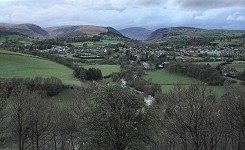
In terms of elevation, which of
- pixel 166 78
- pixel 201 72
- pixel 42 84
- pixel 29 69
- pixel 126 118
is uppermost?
pixel 126 118

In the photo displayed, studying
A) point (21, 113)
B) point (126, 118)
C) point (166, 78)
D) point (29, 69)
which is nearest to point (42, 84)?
point (29, 69)

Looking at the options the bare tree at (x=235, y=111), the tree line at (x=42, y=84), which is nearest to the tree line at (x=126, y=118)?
the bare tree at (x=235, y=111)

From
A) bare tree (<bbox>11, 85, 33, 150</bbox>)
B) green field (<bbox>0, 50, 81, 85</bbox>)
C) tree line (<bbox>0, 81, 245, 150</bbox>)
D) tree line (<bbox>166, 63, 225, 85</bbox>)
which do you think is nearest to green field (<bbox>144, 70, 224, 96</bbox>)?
tree line (<bbox>166, 63, 225, 85</bbox>)

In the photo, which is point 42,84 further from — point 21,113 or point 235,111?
point 235,111

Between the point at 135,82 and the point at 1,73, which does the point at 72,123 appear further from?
the point at 1,73

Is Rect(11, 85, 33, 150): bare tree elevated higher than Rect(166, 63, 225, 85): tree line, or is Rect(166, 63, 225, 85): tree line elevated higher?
Rect(11, 85, 33, 150): bare tree

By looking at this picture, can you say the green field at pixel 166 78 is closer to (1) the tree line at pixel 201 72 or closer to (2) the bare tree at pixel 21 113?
(1) the tree line at pixel 201 72

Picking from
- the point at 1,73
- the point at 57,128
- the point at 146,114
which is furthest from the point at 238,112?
the point at 1,73

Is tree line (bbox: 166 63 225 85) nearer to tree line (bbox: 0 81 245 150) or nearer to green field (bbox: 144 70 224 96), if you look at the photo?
green field (bbox: 144 70 224 96)
